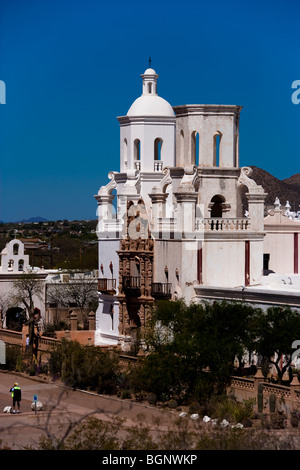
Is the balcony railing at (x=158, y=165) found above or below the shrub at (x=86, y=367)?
above

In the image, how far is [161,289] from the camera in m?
52.3

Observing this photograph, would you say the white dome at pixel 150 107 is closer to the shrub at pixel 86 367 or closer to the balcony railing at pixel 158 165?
the balcony railing at pixel 158 165

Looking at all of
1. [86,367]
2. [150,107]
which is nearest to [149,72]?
[150,107]

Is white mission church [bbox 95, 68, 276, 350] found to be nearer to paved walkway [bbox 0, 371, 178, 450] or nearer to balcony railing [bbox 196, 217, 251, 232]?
balcony railing [bbox 196, 217, 251, 232]

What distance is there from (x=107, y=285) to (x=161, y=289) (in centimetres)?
504

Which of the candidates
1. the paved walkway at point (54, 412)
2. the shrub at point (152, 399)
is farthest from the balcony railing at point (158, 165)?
the shrub at point (152, 399)

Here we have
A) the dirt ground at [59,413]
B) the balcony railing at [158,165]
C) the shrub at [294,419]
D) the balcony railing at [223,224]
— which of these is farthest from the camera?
the balcony railing at [158,165]

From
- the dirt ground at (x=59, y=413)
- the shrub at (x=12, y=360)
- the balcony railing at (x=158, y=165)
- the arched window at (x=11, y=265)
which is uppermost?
the balcony railing at (x=158, y=165)

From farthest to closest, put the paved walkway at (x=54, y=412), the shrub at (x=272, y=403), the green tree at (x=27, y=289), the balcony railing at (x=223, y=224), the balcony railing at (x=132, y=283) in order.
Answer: the green tree at (x=27, y=289), the balcony railing at (x=132, y=283), the balcony railing at (x=223, y=224), the shrub at (x=272, y=403), the paved walkway at (x=54, y=412)

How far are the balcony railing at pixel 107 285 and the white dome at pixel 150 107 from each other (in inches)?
258

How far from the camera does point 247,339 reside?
1769 inches

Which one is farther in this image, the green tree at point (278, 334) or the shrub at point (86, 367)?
the shrub at point (86, 367)

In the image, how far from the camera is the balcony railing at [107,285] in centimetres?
5659

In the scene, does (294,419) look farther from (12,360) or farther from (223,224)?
(12,360)
